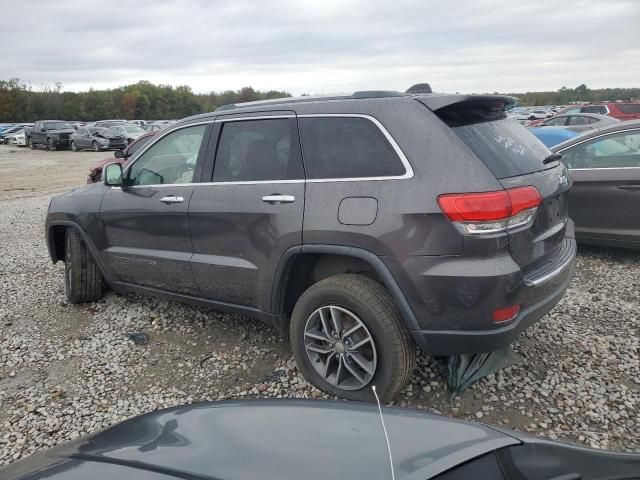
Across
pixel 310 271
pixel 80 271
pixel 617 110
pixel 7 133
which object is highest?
pixel 7 133

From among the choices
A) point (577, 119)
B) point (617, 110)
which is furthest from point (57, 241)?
point (617, 110)

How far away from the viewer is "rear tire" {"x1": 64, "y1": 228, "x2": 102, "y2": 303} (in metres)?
5.01

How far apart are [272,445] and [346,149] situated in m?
2.00

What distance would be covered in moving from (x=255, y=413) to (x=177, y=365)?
223cm

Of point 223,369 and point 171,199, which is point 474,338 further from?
point 171,199

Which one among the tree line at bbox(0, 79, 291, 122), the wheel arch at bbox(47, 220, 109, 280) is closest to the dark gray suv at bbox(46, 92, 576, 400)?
the wheel arch at bbox(47, 220, 109, 280)

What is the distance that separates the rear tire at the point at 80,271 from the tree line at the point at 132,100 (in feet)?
160

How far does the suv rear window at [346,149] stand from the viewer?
9.99 feet

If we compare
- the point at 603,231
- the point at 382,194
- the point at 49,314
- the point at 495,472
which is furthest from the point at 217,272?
the point at 603,231

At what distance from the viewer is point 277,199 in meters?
3.38

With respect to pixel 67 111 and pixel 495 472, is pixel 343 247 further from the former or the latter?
pixel 67 111

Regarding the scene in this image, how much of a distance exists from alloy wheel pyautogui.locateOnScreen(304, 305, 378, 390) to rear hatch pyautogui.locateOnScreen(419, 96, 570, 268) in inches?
38.9

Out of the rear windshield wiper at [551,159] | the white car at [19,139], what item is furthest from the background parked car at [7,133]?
the rear windshield wiper at [551,159]

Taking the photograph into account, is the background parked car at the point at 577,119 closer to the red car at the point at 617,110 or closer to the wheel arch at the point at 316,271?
the red car at the point at 617,110
